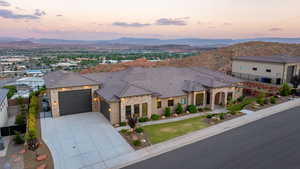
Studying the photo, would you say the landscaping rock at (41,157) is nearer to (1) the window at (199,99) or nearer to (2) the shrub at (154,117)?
(2) the shrub at (154,117)

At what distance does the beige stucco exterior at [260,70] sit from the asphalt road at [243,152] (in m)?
17.0

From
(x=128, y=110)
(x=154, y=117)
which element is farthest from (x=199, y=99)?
(x=128, y=110)

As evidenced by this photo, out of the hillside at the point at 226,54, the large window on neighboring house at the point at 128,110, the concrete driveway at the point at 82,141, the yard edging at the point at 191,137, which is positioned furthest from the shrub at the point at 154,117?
the hillside at the point at 226,54

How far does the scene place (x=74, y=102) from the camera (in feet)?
67.3

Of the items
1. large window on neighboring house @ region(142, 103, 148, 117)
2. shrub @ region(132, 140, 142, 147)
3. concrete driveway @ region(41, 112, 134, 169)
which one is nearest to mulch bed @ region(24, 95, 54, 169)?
concrete driveway @ region(41, 112, 134, 169)

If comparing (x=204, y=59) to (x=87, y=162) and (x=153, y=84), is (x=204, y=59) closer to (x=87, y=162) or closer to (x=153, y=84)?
(x=153, y=84)

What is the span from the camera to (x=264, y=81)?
31672 millimetres

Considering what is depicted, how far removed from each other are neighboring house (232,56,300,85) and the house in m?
9.70

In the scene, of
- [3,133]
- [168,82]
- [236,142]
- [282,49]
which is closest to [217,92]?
[168,82]

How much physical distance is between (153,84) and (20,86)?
90.1 ft

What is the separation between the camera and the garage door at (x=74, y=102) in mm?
20062

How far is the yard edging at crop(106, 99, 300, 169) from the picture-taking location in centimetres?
1180

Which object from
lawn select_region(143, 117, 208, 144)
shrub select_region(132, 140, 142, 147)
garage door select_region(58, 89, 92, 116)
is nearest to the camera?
shrub select_region(132, 140, 142, 147)

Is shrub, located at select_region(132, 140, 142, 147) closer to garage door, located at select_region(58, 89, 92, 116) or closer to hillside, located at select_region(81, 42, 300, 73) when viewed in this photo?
garage door, located at select_region(58, 89, 92, 116)
